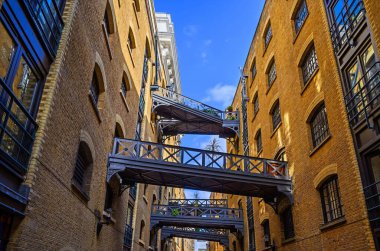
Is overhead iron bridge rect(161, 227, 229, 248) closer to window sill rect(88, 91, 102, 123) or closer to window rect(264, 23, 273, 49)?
window rect(264, 23, 273, 49)

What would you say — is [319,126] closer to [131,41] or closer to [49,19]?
[49,19]

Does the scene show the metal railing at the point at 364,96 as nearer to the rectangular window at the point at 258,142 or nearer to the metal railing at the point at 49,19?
the metal railing at the point at 49,19

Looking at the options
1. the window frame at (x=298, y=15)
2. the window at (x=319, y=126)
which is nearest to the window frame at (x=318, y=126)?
the window at (x=319, y=126)

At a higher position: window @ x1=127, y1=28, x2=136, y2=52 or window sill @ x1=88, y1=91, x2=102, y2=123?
window @ x1=127, y1=28, x2=136, y2=52

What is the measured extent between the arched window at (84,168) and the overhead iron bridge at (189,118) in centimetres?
1069

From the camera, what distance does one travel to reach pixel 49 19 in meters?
6.82

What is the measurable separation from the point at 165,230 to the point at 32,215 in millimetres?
20124

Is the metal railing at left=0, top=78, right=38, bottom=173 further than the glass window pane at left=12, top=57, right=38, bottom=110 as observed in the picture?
No

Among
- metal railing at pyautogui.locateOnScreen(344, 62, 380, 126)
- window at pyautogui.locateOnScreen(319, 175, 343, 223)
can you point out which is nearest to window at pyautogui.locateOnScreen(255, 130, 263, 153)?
window at pyautogui.locateOnScreen(319, 175, 343, 223)

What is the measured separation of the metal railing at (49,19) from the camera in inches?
244

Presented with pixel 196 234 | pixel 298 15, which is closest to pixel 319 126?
pixel 298 15

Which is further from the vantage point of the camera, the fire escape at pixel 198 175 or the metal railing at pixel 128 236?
the metal railing at pixel 128 236

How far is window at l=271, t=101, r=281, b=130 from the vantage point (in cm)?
1507

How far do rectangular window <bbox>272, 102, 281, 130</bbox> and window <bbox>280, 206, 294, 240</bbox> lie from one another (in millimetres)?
3952
